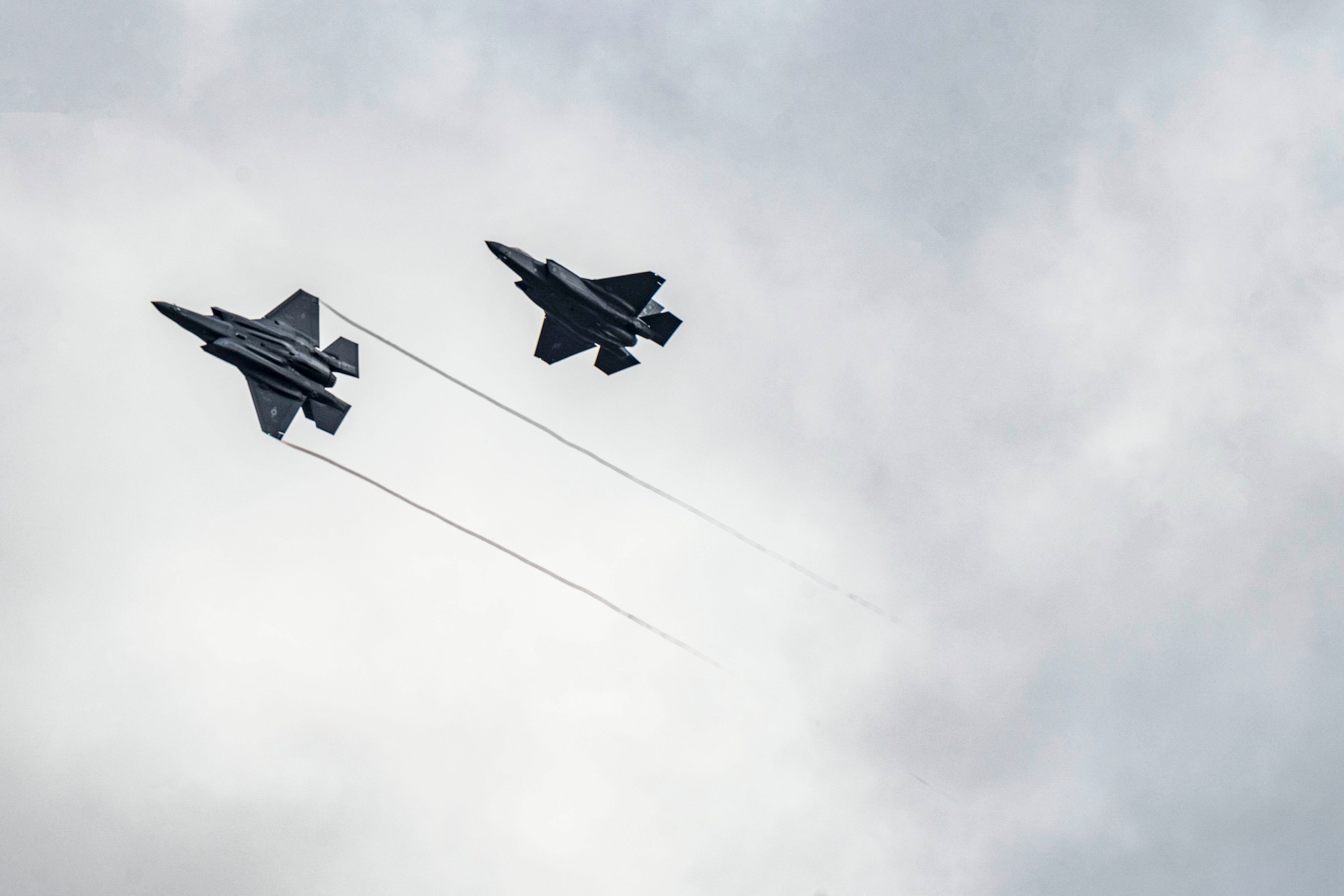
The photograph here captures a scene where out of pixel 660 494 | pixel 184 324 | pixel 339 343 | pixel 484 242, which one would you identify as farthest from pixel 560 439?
pixel 184 324

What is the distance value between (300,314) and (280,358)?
6.12 m

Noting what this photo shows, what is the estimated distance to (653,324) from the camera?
73.4m

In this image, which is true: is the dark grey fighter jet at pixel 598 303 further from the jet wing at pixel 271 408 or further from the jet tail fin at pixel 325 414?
the jet wing at pixel 271 408

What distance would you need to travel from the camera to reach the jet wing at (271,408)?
7062 cm

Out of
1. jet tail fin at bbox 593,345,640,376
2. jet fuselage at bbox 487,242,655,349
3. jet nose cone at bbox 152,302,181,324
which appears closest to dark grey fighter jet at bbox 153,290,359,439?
jet nose cone at bbox 152,302,181,324

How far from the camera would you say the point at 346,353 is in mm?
75500

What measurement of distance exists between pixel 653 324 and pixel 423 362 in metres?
15.8

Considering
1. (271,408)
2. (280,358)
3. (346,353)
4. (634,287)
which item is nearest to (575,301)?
(634,287)

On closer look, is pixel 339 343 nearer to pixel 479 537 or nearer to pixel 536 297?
pixel 536 297

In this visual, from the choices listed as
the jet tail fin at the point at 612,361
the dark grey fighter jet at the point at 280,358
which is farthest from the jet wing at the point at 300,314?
the jet tail fin at the point at 612,361

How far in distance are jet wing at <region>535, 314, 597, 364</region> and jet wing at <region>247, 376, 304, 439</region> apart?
17.3m

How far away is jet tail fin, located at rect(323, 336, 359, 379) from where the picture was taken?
74.8m

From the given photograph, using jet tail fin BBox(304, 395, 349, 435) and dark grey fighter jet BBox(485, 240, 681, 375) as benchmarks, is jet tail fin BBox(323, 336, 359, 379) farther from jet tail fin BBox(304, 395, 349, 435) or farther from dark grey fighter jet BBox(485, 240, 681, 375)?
dark grey fighter jet BBox(485, 240, 681, 375)

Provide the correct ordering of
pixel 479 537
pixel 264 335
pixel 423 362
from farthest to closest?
pixel 264 335 → pixel 423 362 → pixel 479 537
